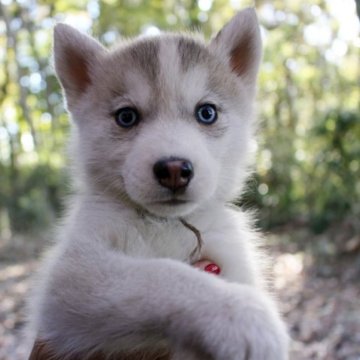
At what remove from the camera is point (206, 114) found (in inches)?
116

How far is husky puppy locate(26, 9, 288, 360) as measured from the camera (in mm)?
1963

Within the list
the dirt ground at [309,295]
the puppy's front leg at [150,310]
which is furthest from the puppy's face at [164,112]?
Result: the dirt ground at [309,295]

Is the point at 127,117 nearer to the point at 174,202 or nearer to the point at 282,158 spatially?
the point at 174,202

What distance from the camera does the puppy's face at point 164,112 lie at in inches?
102

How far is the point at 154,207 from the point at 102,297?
709 mm

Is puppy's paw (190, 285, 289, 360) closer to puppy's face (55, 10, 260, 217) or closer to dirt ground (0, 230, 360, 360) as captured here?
puppy's face (55, 10, 260, 217)

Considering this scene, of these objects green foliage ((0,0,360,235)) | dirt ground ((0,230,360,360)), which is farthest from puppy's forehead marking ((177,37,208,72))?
green foliage ((0,0,360,235))

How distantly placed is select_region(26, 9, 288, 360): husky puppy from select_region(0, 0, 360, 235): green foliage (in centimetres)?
814

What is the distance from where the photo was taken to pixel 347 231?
11.3m

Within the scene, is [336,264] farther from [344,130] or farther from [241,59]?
[241,59]

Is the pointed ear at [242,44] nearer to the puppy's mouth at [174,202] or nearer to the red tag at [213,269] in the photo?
the puppy's mouth at [174,202]

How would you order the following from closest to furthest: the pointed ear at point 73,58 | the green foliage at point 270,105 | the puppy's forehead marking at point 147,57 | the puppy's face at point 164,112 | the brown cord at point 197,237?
the puppy's face at point 164,112, the brown cord at point 197,237, the puppy's forehead marking at point 147,57, the pointed ear at point 73,58, the green foliage at point 270,105

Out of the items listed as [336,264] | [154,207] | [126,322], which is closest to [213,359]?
[126,322]

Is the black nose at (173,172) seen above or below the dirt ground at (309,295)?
above
